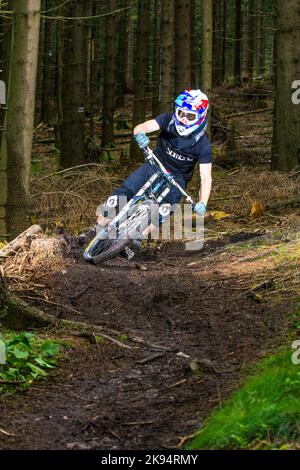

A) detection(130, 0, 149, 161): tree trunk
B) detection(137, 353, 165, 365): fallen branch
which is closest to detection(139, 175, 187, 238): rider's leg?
detection(137, 353, 165, 365): fallen branch

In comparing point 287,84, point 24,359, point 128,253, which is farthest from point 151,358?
point 287,84

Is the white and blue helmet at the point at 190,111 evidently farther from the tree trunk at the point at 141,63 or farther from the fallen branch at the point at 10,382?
the tree trunk at the point at 141,63

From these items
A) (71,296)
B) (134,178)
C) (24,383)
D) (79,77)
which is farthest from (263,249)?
(79,77)

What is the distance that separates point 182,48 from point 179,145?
8763 mm

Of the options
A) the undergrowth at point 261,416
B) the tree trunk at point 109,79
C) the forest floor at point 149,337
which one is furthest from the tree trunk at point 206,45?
the undergrowth at point 261,416

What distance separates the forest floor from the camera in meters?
4.56

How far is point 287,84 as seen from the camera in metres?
14.9

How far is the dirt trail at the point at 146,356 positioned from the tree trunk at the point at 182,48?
9.22 meters

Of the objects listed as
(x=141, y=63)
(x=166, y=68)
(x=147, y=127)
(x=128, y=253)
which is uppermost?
(x=141, y=63)

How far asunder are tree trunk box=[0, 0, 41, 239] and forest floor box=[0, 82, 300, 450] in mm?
932

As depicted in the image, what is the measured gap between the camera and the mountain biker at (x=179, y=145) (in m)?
9.38

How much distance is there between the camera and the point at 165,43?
17.1 m

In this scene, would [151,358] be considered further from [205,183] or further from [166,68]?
[166,68]

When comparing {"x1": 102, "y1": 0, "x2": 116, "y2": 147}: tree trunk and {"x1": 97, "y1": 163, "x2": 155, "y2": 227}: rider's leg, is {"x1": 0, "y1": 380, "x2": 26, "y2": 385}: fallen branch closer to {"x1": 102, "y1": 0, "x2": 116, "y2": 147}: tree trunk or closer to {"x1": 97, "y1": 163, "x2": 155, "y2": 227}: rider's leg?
{"x1": 97, "y1": 163, "x2": 155, "y2": 227}: rider's leg
